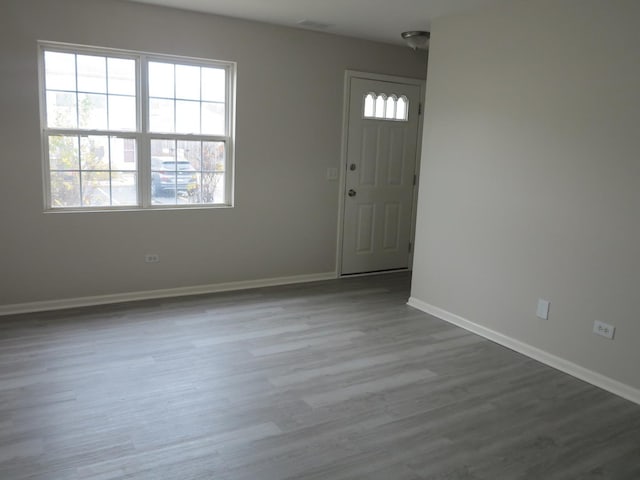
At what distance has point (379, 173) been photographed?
5.74 metres

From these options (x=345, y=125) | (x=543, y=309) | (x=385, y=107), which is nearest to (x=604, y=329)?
(x=543, y=309)

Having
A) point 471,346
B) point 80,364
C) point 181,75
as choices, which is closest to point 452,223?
point 471,346

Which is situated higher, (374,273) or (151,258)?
(151,258)

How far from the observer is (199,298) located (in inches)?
187

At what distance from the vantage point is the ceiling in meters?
3.95

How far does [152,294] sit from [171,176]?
42.2 inches

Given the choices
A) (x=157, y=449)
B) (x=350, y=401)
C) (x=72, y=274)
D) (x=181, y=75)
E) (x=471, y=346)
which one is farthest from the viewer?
(x=181, y=75)

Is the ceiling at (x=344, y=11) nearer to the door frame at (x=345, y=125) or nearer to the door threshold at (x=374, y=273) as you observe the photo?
the door frame at (x=345, y=125)

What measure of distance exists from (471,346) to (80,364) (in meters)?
2.70

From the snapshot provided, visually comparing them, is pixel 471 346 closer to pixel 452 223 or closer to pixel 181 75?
pixel 452 223

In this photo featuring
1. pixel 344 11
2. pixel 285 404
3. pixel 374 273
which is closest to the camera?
pixel 285 404

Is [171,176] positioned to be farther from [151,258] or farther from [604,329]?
[604,329]

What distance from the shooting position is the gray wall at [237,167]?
13.1 ft

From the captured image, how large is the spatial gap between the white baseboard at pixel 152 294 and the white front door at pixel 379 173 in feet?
1.79
